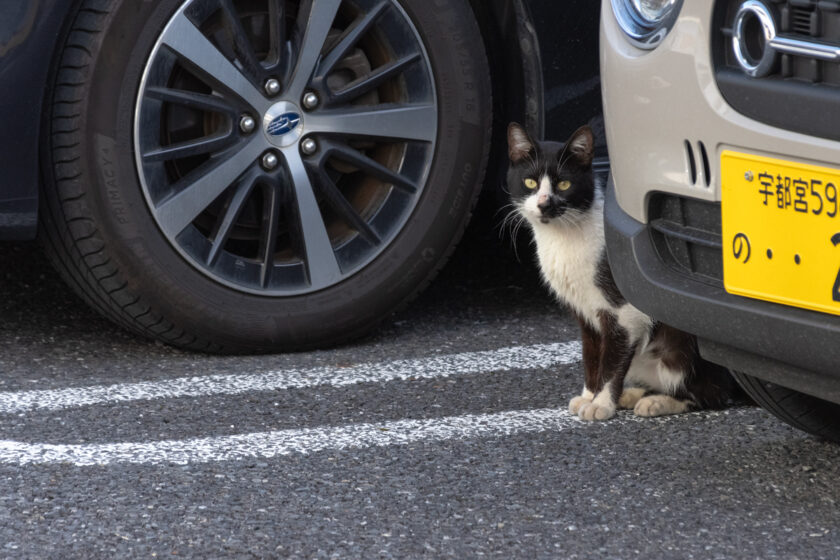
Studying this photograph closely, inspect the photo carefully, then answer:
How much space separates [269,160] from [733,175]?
1.62m

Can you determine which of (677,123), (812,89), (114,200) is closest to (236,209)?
(114,200)

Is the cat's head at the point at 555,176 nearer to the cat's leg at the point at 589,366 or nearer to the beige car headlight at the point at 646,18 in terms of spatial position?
the cat's leg at the point at 589,366

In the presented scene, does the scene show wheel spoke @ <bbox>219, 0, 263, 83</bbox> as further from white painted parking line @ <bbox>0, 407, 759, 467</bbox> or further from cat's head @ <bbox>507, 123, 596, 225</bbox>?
white painted parking line @ <bbox>0, 407, 759, 467</bbox>

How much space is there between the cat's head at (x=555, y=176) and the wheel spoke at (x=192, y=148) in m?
0.78

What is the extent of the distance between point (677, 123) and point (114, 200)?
1.66 meters

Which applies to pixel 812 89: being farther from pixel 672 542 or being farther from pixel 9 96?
pixel 9 96

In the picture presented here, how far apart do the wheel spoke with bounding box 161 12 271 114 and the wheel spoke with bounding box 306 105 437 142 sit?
0.21 metres

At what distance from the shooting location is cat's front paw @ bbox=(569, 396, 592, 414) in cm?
344

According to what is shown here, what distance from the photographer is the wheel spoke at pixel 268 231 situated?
3.75 metres

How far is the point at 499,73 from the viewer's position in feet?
13.5

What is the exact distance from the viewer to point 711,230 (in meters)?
2.57

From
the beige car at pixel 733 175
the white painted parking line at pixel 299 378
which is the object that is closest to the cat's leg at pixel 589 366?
the white painted parking line at pixel 299 378

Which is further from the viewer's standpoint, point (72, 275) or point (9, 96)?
point (72, 275)

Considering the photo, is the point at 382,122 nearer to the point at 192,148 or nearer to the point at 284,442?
the point at 192,148
